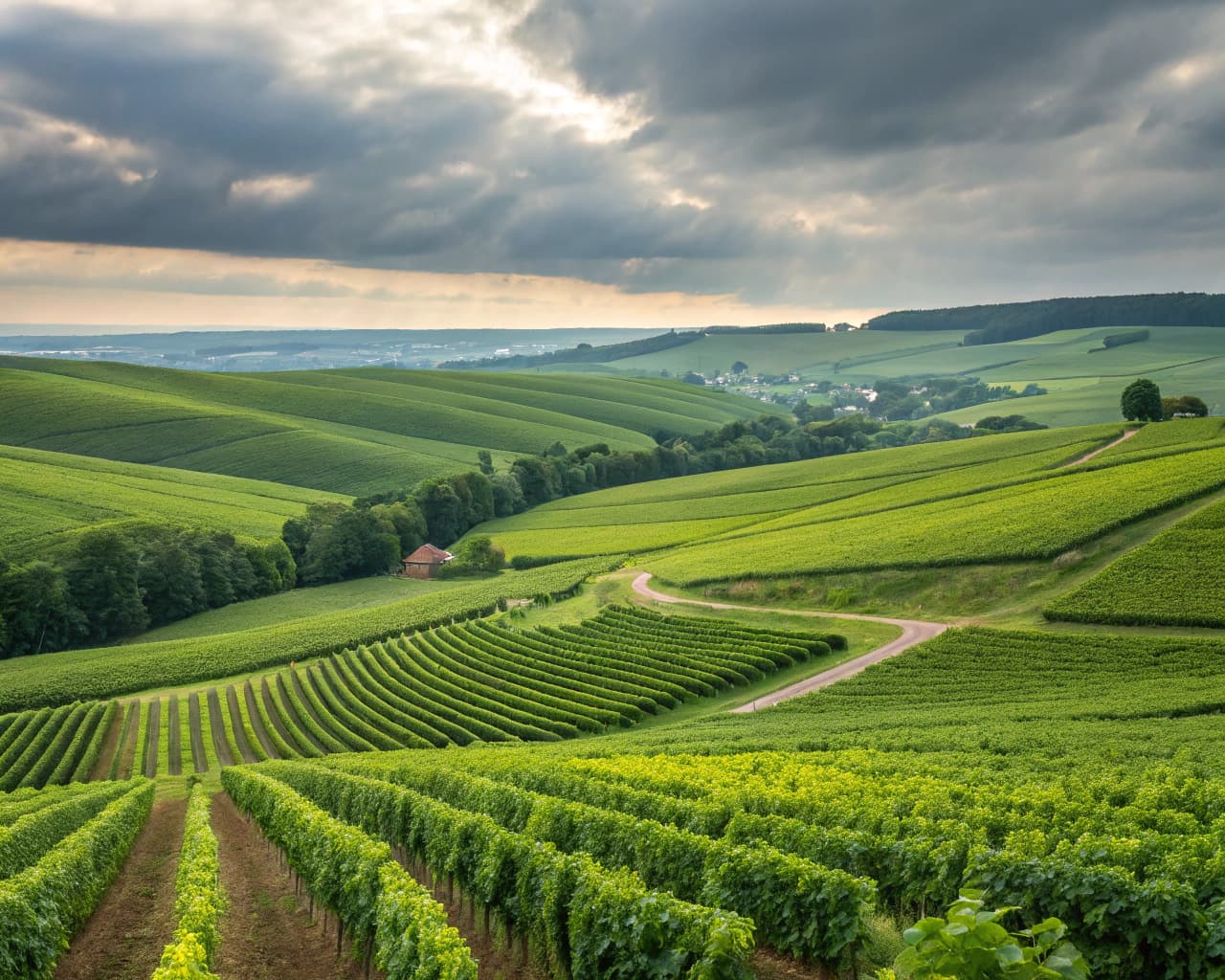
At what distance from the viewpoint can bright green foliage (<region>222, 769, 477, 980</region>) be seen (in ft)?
43.3

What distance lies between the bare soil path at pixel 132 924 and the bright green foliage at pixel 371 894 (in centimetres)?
317

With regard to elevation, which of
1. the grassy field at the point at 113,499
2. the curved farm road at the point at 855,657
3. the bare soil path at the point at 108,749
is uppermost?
the grassy field at the point at 113,499

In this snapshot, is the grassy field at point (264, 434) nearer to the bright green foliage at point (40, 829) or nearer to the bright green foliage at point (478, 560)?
the bright green foliage at point (478, 560)

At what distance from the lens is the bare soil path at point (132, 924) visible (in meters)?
18.2

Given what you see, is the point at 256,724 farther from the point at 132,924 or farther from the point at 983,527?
the point at 983,527

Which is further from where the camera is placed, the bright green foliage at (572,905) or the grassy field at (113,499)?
the grassy field at (113,499)

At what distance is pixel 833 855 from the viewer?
53.4ft

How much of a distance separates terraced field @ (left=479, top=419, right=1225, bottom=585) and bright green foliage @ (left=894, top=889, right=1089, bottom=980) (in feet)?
199

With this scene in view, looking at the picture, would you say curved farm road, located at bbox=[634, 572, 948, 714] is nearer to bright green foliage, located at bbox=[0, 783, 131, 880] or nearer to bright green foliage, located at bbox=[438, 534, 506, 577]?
bright green foliage, located at bbox=[0, 783, 131, 880]

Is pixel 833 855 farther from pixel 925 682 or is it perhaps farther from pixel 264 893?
pixel 925 682

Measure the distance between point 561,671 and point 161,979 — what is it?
155 ft

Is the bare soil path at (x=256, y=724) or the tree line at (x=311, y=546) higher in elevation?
the tree line at (x=311, y=546)

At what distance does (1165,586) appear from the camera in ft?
171

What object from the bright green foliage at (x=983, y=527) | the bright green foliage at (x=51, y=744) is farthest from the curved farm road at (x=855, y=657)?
the bright green foliage at (x=51, y=744)
